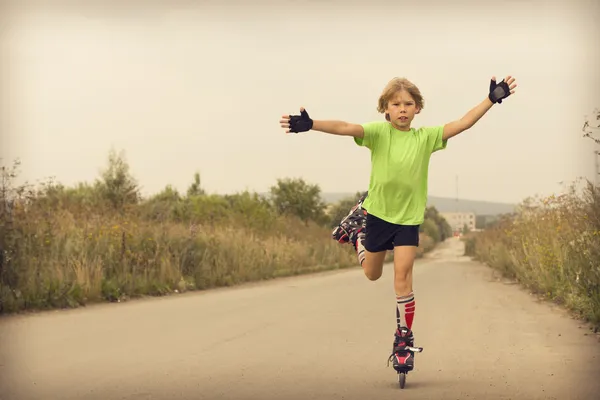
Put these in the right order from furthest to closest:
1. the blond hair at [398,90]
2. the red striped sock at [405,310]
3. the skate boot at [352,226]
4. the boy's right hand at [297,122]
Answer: the skate boot at [352,226], the red striped sock at [405,310], the blond hair at [398,90], the boy's right hand at [297,122]

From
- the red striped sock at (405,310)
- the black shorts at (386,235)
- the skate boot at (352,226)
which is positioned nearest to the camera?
the black shorts at (386,235)

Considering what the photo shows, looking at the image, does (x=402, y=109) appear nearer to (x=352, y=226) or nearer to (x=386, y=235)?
(x=386, y=235)

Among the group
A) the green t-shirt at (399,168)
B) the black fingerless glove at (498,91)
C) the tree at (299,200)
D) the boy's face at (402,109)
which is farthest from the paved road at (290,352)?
the tree at (299,200)

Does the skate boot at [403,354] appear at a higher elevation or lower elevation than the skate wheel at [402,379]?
higher

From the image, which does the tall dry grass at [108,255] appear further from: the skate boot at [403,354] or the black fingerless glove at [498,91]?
the black fingerless glove at [498,91]

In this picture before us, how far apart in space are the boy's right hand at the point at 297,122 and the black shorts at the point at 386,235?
1159 mm

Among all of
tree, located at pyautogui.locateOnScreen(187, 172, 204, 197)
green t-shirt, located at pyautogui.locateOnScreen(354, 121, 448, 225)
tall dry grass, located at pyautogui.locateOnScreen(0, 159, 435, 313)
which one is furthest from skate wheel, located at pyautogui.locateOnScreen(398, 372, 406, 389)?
tree, located at pyautogui.locateOnScreen(187, 172, 204, 197)

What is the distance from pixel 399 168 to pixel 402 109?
44 centimetres

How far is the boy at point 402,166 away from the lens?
5.55m

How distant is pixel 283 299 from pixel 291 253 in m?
9.68

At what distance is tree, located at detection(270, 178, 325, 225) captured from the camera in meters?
34.6

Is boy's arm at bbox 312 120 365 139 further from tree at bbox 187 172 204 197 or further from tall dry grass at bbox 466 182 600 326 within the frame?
tree at bbox 187 172 204 197

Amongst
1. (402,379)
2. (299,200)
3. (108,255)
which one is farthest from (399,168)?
(299,200)

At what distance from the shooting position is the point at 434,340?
27.7ft
